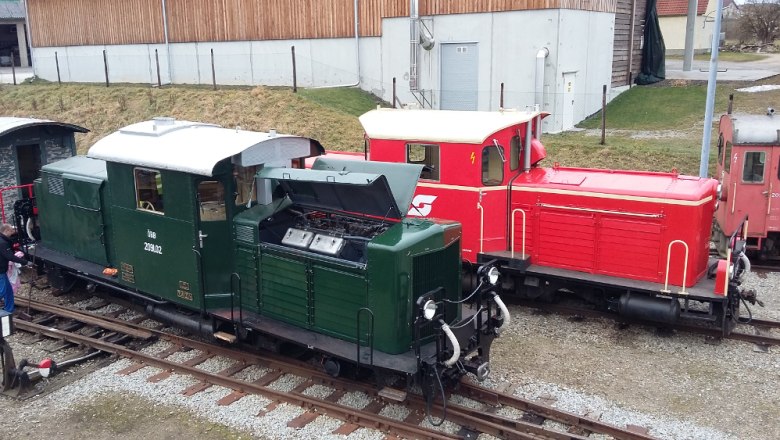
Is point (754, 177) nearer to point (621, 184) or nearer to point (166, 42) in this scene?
point (621, 184)

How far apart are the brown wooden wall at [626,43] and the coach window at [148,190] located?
73.1 ft

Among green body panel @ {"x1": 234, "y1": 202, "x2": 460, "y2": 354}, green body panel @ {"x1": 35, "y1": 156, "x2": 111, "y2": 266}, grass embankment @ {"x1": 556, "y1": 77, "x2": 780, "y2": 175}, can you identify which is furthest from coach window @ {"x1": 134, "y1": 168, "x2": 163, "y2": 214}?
grass embankment @ {"x1": 556, "y1": 77, "x2": 780, "y2": 175}

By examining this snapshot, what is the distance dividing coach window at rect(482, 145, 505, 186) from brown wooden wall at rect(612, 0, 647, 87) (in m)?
18.6

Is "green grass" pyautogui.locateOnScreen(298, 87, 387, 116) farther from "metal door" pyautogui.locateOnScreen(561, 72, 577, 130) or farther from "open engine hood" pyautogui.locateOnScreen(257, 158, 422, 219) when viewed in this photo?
"open engine hood" pyautogui.locateOnScreen(257, 158, 422, 219)

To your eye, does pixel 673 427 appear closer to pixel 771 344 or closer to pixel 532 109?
pixel 771 344

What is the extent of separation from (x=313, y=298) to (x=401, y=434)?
77.5 inches

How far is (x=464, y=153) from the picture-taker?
9.96m

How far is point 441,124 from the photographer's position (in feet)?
33.7

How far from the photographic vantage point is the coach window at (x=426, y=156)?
10273 mm

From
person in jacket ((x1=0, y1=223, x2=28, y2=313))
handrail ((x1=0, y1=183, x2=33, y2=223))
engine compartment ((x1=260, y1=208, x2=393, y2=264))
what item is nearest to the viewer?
engine compartment ((x1=260, y1=208, x2=393, y2=264))

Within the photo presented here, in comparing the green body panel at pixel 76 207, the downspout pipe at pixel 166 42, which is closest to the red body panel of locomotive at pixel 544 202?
the green body panel at pixel 76 207

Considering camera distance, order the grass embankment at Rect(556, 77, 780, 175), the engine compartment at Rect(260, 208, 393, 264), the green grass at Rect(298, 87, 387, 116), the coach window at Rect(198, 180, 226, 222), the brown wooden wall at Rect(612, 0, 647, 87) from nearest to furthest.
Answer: the engine compartment at Rect(260, 208, 393, 264) → the coach window at Rect(198, 180, 226, 222) → the grass embankment at Rect(556, 77, 780, 175) → the green grass at Rect(298, 87, 387, 116) → the brown wooden wall at Rect(612, 0, 647, 87)

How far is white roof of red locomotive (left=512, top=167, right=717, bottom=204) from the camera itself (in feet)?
30.3

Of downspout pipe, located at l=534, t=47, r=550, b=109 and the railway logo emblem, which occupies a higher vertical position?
downspout pipe, located at l=534, t=47, r=550, b=109
